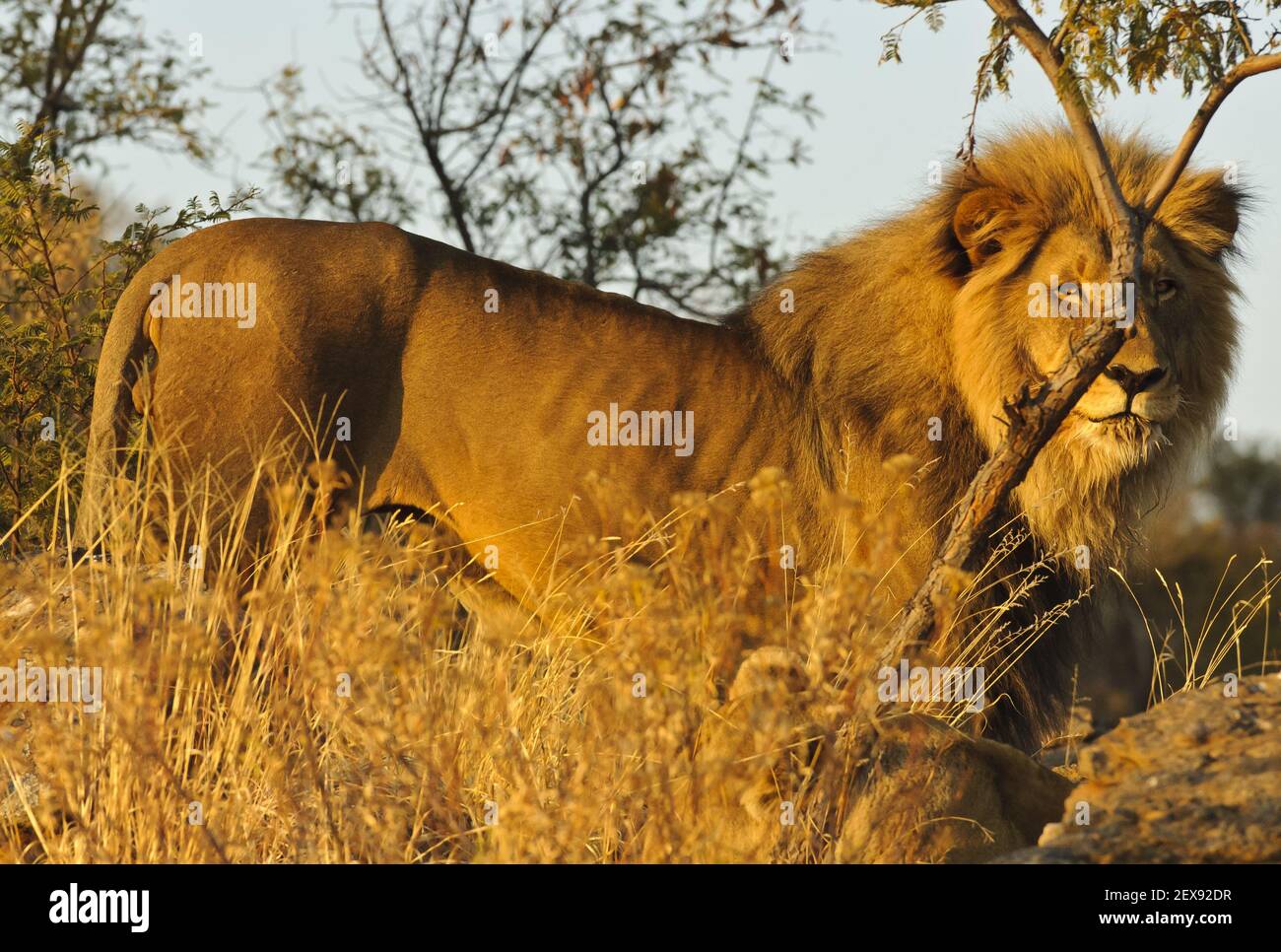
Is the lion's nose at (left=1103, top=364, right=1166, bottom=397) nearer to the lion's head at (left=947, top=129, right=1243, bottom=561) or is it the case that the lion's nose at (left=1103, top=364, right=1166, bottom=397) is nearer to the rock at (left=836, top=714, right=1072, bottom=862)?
the lion's head at (left=947, top=129, right=1243, bottom=561)

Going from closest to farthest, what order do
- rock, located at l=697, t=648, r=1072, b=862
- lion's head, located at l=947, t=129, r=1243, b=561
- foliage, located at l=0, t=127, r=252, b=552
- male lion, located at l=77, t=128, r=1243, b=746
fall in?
rock, located at l=697, t=648, r=1072, b=862 → lion's head, located at l=947, t=129, r=1243, b=561 → male lion, located at l=77, t=128, r=1243, b=746 → foliage, located at l=0, t=127, r=252, b=552

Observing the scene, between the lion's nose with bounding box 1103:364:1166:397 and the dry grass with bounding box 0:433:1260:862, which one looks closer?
the dry grass with bounding box 0:433:1260:862

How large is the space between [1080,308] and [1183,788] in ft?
7.24

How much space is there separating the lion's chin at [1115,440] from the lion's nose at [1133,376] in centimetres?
11

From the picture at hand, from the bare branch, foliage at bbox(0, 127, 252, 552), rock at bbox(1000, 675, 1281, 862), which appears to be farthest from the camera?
foliage at bbox(0, 127, 252, 552)

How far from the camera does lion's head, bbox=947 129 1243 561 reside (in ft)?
18.3

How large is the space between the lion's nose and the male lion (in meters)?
0.30

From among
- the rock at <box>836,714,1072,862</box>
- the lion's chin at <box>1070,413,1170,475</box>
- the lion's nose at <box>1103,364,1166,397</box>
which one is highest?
the lion's nose at <box>1103,364,1166,397</box>

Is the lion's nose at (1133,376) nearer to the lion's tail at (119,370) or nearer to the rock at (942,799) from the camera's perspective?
the rock at (942,799)

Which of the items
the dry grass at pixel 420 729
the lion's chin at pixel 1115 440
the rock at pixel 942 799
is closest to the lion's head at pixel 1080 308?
Answer: the lion's chin at pixel 1115 440

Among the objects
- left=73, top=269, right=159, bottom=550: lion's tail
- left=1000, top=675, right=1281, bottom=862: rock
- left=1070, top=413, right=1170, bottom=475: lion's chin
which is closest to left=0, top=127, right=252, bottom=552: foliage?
left=73, top=269, right=159, bottom=550: lion's tail

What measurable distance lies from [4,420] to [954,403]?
3.62 metres

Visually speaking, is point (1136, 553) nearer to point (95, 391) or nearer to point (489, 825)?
point (489, 825)
